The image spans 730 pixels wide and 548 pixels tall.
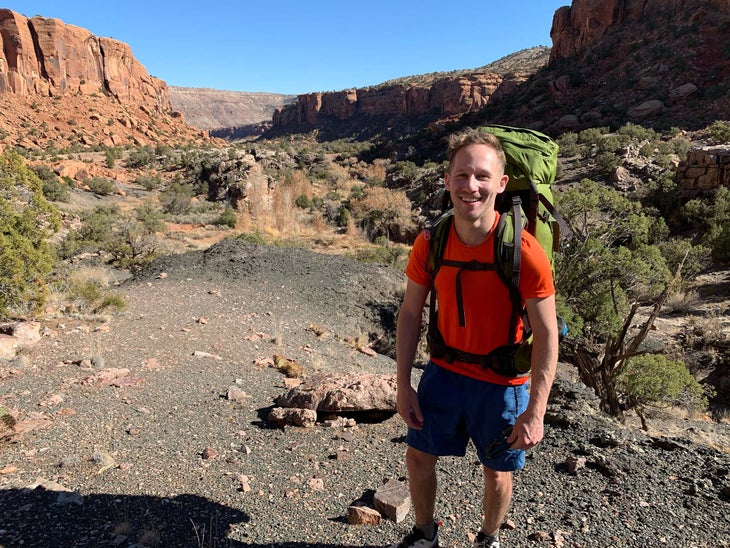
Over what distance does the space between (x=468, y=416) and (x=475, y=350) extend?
12.1 inches

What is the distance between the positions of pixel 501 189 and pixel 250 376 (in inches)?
152

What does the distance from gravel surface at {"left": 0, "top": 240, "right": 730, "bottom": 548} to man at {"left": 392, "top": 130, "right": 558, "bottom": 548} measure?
70cm

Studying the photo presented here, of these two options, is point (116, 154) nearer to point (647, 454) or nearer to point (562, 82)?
point (562, 82)

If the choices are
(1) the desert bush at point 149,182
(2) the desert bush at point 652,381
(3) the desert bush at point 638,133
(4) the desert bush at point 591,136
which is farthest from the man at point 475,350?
(1) the desert bush at point 149,182

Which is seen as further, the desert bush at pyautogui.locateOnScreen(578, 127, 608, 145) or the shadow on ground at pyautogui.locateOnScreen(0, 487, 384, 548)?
the desert bush at pyautogui.locateOnScreen(578, 127, 608, 145)

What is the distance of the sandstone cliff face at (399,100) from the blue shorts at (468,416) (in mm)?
53580

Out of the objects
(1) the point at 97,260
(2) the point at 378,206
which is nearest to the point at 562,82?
(2) the point at 378,206

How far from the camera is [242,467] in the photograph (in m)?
3.01

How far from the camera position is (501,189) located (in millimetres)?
1706

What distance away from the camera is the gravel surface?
236 centimetres

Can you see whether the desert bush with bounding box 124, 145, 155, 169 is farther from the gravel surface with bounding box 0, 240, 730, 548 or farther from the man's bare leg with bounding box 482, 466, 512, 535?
the man's bare leg with bounding box 482, 466, 512, 535

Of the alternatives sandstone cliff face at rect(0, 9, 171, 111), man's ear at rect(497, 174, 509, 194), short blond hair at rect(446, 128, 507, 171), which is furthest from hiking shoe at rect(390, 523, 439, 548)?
sandstone cliff face at rect(0, 9, 171, 111)

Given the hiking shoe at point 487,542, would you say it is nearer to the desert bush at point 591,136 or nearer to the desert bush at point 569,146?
the desert bush at point 569,146

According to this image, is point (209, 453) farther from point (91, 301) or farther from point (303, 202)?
point (303, 202)
